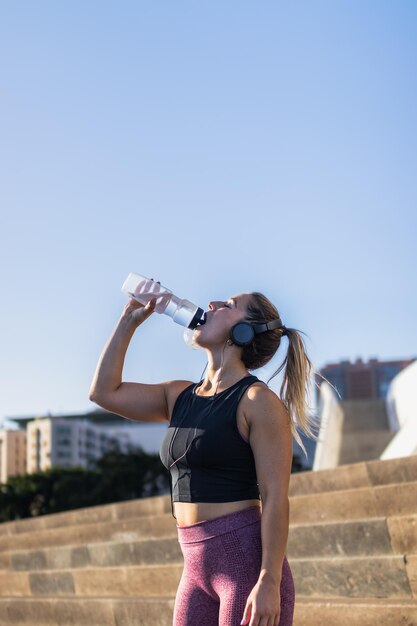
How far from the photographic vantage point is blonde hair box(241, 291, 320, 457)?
290 cm

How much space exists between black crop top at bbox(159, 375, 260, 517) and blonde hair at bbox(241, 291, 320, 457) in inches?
6.0

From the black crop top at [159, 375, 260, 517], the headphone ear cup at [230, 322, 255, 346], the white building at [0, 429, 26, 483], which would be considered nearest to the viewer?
the black crop top at [159, 375, 260, 517]

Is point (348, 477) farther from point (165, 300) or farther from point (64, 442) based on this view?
point (64, 442)

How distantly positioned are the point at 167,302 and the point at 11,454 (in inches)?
6826

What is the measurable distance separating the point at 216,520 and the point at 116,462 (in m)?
47.1

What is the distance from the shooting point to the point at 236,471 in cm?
271

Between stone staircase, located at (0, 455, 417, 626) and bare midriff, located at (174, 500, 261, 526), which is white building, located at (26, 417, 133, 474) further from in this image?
bare midriff, located at (174, 500, 261, 526)

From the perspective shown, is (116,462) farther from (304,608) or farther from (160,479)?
(304,608)

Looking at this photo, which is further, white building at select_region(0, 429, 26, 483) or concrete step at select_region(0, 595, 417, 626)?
white building at select_region(0, 429, 26, 483)

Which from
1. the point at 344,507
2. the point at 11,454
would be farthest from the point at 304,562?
the point at 11,454

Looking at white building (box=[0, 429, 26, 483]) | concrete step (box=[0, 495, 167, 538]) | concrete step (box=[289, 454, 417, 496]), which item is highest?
concrete step (box=[289, 454, 417, 496])

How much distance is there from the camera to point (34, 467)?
158m

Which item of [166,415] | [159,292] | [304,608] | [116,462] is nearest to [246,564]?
[166,415]

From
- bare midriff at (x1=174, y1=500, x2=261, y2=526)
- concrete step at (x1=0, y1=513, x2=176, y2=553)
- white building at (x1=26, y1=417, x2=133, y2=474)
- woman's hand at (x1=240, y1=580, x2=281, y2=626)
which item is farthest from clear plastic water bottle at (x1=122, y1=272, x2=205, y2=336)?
white building at (x1=26, y1=417, x2=133, y2=474)
